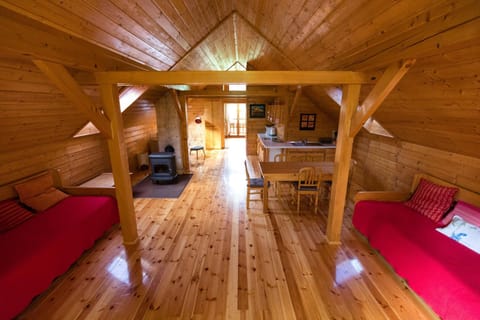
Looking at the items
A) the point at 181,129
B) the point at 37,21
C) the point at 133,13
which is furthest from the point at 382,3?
the point at 181,129

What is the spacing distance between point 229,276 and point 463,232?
258 centimetres

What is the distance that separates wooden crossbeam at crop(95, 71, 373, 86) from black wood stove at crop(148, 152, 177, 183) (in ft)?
9.60

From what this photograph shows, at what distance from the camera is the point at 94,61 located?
7.04 feet

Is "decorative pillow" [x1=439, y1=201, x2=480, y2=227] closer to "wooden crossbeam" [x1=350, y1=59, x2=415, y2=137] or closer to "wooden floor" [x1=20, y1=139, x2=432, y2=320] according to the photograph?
"wooden floor" [x1=20, y1=139, x2=432, y2=320]

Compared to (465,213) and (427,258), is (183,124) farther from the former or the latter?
(465,213)

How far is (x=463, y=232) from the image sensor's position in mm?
2203

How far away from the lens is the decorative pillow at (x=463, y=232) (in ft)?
6.83

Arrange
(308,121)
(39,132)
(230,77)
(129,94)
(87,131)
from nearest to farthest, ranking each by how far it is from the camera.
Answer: (230,77) < (39,132) < (129,94) < (87,131) < (308,121)

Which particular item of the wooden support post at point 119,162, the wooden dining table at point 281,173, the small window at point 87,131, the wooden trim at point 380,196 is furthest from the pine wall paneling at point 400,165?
the small window at point 87,131

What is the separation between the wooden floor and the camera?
196cm

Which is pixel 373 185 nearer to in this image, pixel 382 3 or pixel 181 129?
pixel 382 3

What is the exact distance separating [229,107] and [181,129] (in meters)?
6.11

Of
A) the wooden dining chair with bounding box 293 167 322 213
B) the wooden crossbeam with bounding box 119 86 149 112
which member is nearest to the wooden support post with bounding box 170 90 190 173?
the wooden crossbeam with bounding box 119 86 149 112

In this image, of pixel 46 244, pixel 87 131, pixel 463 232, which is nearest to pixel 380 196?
pixel 463 232
